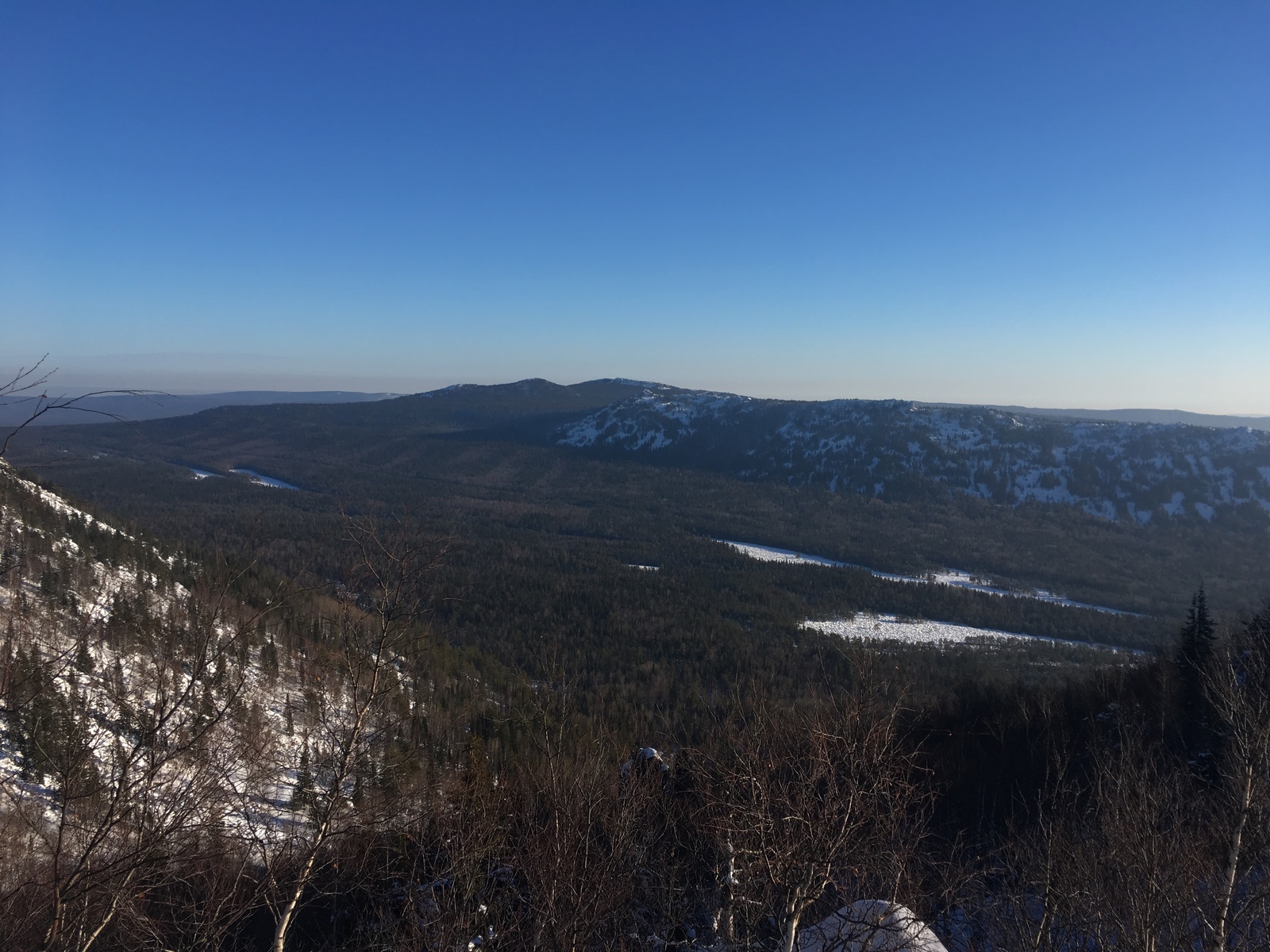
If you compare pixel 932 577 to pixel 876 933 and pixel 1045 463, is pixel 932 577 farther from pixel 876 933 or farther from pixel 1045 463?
pixel 876 933

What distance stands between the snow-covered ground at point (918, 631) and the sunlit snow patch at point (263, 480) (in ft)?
408

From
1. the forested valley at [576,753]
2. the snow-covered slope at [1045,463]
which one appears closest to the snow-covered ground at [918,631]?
the forested valley at [576,753]

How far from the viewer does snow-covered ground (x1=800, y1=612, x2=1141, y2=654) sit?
67312 mm

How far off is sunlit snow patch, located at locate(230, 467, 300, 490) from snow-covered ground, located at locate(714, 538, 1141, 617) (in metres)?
101

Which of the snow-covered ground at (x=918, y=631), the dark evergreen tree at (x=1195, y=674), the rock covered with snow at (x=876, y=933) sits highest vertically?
the rock covered with snow at (x=876, y=933)

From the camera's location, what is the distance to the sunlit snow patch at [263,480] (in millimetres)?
152113

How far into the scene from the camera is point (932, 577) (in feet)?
323

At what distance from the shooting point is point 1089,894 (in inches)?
379

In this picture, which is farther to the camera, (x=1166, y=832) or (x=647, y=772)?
(x=647, y=772)

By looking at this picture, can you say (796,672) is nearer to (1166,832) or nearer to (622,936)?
(1166,832)

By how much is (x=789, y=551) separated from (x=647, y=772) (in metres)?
104

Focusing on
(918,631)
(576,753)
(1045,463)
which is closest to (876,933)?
(576,753)

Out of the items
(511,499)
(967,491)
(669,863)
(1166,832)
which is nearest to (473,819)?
(669,863)

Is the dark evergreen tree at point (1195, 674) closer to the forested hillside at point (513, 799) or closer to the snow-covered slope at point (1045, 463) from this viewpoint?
the forested hillside at point (513, 799)
